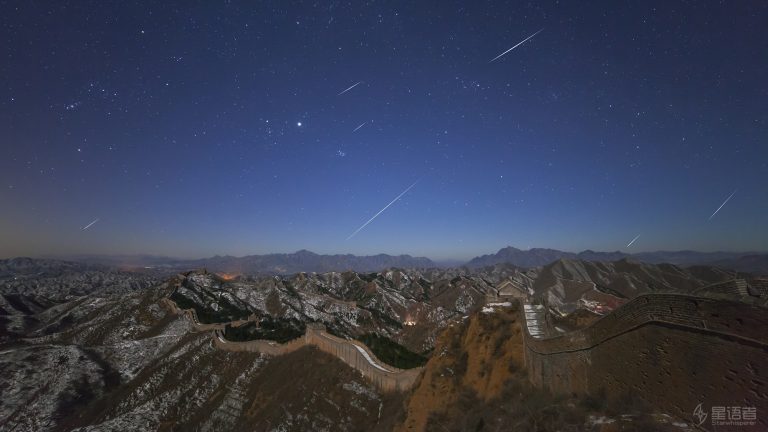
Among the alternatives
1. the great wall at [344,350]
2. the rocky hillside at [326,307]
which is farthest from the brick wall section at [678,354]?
the rocky hillside at [326,307]

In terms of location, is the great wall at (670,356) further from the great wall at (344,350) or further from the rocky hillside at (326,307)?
the rocky hillside at (326,307)

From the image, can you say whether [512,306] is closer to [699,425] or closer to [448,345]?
[448,345]

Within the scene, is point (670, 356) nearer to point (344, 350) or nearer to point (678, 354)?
point (678, 354)

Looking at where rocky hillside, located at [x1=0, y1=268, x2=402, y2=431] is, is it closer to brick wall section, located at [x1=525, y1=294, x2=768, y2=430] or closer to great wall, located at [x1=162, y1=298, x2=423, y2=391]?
great wall, located at [x1=162, y1=298, x2=423, y2=391]

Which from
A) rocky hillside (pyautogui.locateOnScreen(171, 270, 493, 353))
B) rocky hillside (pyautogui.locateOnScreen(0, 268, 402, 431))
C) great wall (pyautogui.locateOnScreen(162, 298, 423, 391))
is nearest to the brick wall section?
rocky hillside (pyautogui.locateOnScreen(0, 268, 402, 431))

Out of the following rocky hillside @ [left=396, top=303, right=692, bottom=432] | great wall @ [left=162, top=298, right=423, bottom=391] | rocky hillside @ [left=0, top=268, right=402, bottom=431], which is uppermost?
rocky hillside @ [left=396, top=303, right=692, bottom=432]

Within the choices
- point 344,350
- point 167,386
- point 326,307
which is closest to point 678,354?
point 344,350
